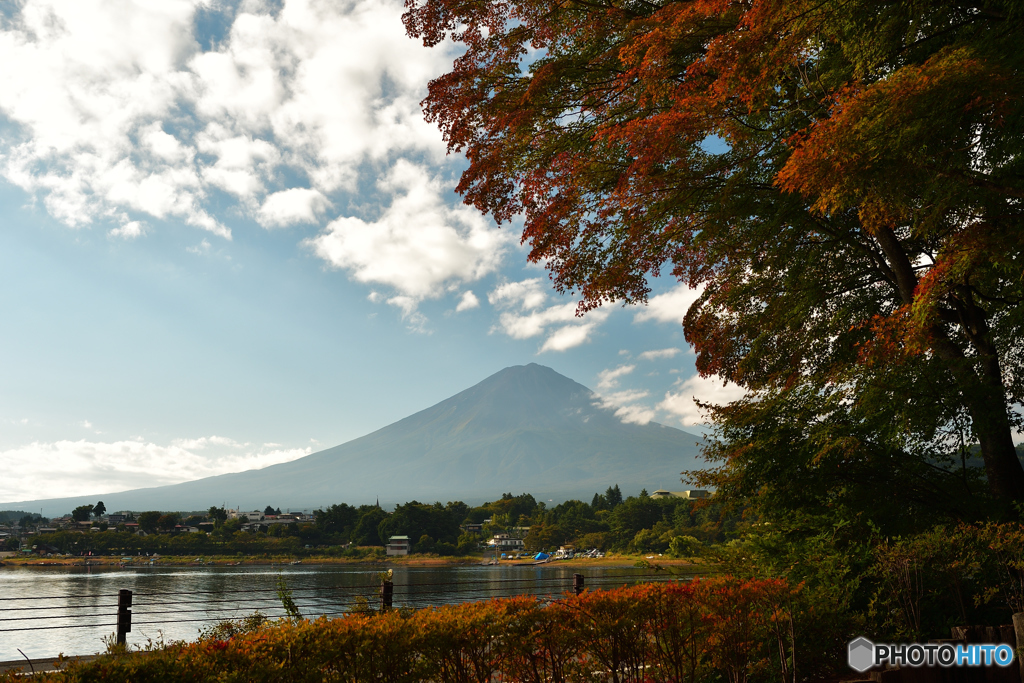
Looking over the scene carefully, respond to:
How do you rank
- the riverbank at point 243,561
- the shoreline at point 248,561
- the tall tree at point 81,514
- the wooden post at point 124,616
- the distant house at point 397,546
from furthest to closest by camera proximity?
1. the tall tree at point 81,514
2. the distant house at point 397,546
3. the riverbank at point 243,561
4. the shoreline at point 248,561
5. the wooden post at point 124,616

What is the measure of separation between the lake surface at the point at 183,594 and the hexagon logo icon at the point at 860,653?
4219 millimetres

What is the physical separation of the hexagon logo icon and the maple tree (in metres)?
1.94

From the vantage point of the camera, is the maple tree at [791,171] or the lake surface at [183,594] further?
the lake surface at [183,594]

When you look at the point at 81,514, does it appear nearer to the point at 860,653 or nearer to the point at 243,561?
the point at 243,561

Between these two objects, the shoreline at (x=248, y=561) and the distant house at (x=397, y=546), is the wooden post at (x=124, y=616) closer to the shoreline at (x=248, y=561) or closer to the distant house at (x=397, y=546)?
the shoreline at (x=248, y=561)

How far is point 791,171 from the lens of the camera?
440 centimetres

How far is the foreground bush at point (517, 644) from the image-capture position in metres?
2.97

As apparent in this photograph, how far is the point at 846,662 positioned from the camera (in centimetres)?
533

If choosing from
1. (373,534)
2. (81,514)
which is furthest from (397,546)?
(81,514)

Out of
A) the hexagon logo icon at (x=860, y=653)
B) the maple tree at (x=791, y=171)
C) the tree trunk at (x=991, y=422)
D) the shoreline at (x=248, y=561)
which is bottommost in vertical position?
the shoreline at (x=248, y=561)

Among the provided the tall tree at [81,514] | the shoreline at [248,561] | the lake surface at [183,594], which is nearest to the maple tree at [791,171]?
the lake surface at [183,594]

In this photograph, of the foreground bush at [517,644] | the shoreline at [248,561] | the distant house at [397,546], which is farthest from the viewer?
the distant house at [397,546]

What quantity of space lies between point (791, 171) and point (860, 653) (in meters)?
4.06

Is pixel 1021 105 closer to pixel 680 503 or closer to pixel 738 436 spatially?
pixel 738 436
